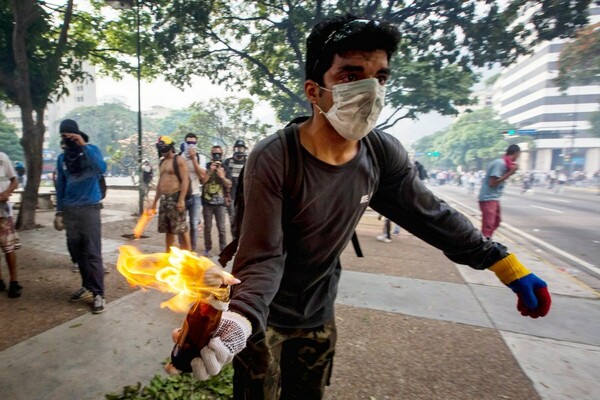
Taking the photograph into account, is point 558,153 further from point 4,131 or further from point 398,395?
point 4,131

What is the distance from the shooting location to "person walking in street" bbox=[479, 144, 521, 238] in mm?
6691

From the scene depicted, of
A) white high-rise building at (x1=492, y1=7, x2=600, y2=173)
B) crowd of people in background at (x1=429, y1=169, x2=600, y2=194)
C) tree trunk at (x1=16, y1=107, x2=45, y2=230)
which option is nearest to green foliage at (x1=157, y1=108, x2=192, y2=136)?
crowd of people in background at (x1=429, y1=169, x2=600, y2=194)

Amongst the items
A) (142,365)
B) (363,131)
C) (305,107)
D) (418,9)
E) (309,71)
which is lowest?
(142,365)

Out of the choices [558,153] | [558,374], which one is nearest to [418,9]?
[558,374]

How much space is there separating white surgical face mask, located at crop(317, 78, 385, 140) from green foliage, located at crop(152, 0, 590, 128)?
12715 millimetres

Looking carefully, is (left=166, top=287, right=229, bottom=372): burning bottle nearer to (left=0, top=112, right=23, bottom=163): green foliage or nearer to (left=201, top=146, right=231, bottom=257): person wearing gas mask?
(left=201, top=146, right=231, bottom=257): person wearing gas mask

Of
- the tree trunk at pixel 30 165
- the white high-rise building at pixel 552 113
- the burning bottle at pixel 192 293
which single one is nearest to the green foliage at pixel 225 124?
the tree trunk at pixel 30 165

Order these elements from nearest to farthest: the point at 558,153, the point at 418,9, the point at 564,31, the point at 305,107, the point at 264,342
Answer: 1. the point at 264,342
2. the point at 564,31
3. the point at 418,9
4. the point at 305,107
5. the point at 558,153

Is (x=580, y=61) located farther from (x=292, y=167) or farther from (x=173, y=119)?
(x=173, y=119)

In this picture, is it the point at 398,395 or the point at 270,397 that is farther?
the point at 398,395

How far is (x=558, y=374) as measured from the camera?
9.80 ft

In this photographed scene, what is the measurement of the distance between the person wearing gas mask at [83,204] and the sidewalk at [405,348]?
459 mm

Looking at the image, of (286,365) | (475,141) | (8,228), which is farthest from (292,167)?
(475,141)

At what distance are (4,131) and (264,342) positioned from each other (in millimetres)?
59250
